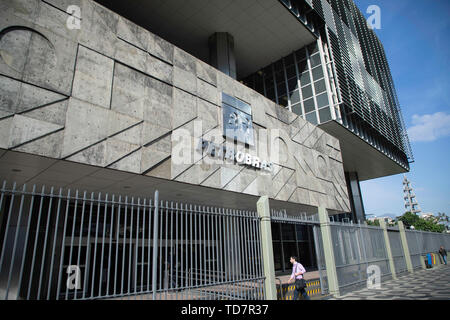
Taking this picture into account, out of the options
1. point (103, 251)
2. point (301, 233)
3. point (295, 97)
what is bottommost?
point (103, 251)

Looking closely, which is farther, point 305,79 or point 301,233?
point 301,233

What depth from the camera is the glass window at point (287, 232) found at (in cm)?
2333

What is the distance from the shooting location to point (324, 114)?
2083cm

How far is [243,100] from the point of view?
14805mm

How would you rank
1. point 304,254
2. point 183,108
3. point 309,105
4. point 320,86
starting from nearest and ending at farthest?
point 183,108 < point 320,86 < point 309,105 < point 304,254

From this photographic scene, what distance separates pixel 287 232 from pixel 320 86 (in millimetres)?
12074

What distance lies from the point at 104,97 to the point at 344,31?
2475 cm

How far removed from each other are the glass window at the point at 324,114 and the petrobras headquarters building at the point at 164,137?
3.8 inches

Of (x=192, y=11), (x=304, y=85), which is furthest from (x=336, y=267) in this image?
(x=192, y=11)

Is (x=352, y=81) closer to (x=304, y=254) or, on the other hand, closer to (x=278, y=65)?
(x=278, y=65)

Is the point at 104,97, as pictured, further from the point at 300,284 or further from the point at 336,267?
the point at 336,267

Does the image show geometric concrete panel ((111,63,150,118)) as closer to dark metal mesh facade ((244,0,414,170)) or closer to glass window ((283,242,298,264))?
dark metal mesh facade ((244,0,414,170))

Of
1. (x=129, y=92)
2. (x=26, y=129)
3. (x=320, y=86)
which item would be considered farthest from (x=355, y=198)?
(x=26, y=129)
